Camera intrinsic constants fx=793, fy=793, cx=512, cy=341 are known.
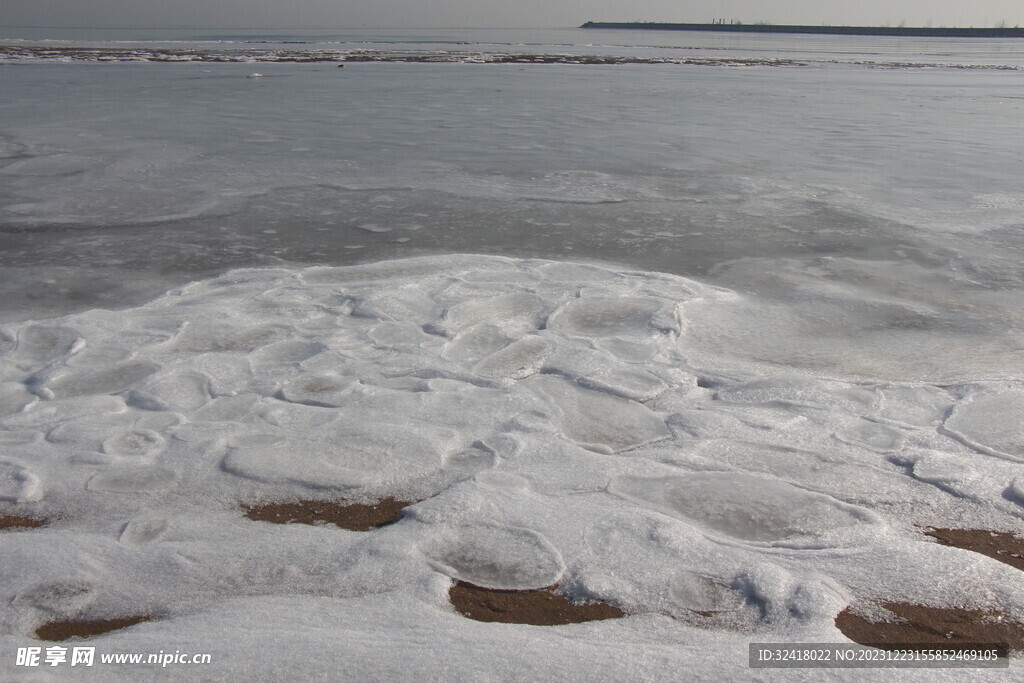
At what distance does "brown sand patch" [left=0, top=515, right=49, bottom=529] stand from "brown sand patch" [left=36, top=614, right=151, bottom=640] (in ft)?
1.48

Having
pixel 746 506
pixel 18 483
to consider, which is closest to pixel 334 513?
→ pixel 18 483

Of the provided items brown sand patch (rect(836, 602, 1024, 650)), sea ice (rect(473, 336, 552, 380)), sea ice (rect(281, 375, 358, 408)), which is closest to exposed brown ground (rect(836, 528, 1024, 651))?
brown sand patch (rect(836, 602, 1024, 650))

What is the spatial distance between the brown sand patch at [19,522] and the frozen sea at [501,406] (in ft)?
0.11

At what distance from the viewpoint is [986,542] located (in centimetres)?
190

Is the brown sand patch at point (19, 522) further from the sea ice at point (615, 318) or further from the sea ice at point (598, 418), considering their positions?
the sea ice at point (615, 318)

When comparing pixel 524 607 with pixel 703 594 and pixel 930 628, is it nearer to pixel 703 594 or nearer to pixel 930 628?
pixel 703 594

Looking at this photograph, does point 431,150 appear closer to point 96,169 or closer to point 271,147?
point 271,147

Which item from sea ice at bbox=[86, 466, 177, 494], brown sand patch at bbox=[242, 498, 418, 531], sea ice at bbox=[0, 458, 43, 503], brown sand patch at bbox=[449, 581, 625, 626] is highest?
brown sand patch at bbox=[449, 581, 625, 626]

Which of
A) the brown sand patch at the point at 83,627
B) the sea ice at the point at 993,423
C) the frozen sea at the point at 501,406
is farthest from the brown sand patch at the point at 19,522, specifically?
the sea ice at the point at 993,423

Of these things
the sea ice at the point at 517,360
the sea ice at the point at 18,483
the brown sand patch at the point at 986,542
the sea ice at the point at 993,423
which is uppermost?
the sea ice at the point at 993,423

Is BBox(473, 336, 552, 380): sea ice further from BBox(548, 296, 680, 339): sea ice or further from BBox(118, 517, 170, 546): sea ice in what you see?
Answer: BBox(118, 517, 170, 546): sea ice

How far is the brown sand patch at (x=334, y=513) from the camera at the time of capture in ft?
6.50

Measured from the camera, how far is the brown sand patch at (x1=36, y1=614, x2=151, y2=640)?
1565 millimetres

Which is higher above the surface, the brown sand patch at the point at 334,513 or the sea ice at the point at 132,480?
the brown sand patch at the point at 334,513
